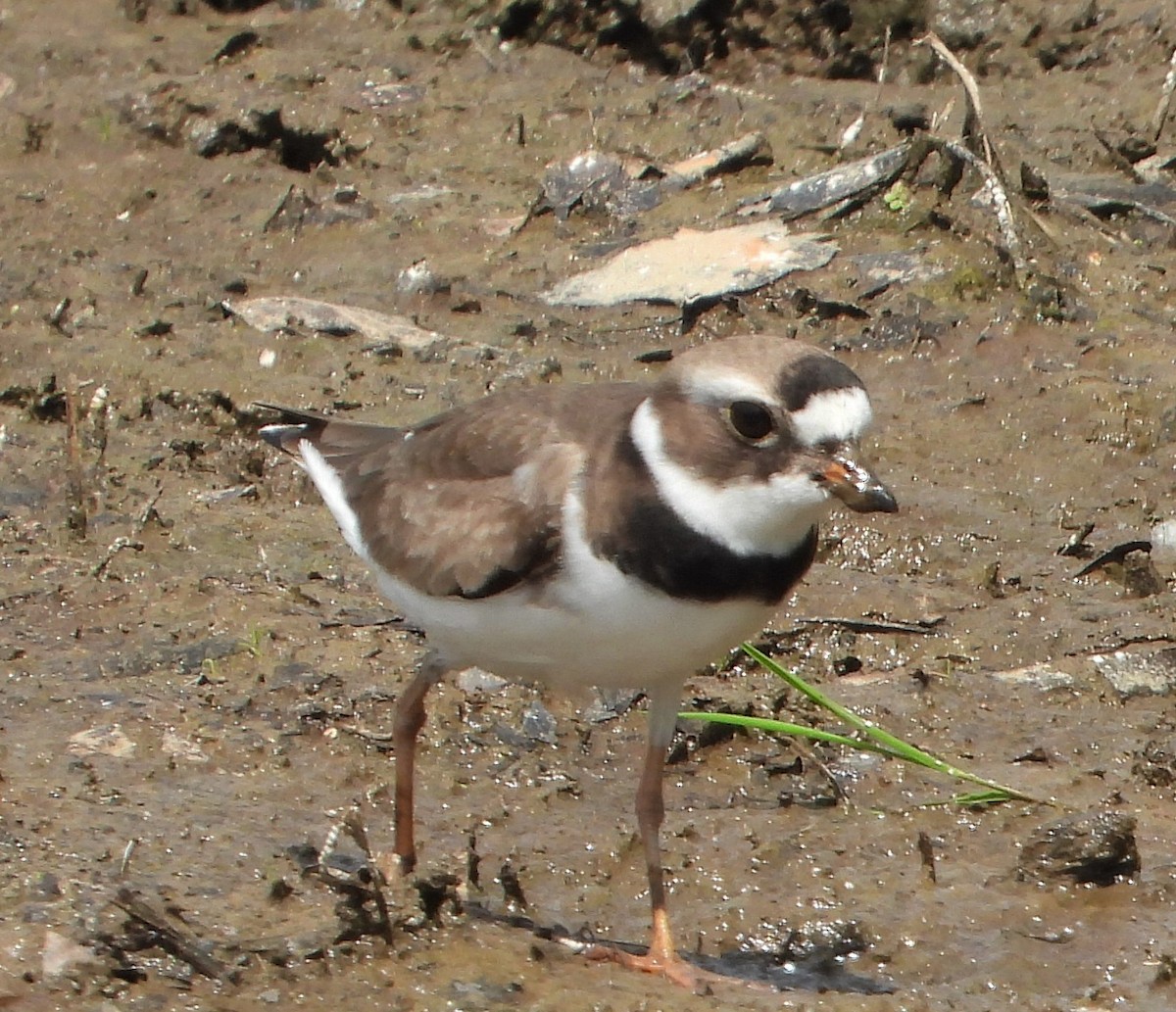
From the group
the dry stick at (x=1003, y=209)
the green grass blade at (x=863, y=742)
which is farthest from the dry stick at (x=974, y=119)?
the green grass blade at (x=863, y=742)

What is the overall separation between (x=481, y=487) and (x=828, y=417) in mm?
979

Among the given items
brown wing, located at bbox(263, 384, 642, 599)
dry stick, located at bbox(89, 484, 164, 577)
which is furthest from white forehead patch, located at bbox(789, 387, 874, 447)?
dry stick, located at bbox(89, 484, 164, 577)

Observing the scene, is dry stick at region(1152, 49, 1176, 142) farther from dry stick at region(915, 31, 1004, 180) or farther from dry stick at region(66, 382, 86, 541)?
dry stick at region(66, 382, 86, 541)

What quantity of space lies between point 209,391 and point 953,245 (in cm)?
316

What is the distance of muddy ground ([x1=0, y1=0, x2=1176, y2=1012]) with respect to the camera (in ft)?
14.1

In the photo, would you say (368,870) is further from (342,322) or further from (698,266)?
(698,266)

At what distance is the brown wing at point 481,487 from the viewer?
14.0 feet

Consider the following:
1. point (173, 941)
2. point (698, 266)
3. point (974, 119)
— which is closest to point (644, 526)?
point (173, 941)

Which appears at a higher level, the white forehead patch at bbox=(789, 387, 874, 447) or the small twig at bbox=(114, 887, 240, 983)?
the white forehead patch at bbox=(789, 387, 874, 447)

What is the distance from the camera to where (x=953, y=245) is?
839cm

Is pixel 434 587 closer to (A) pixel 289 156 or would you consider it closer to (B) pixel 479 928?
(B) pixel 479 928

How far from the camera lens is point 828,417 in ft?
12.9

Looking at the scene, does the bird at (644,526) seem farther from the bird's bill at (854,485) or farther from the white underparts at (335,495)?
the white underparts at (335,495)

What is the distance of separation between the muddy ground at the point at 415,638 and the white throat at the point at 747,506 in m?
0.27
